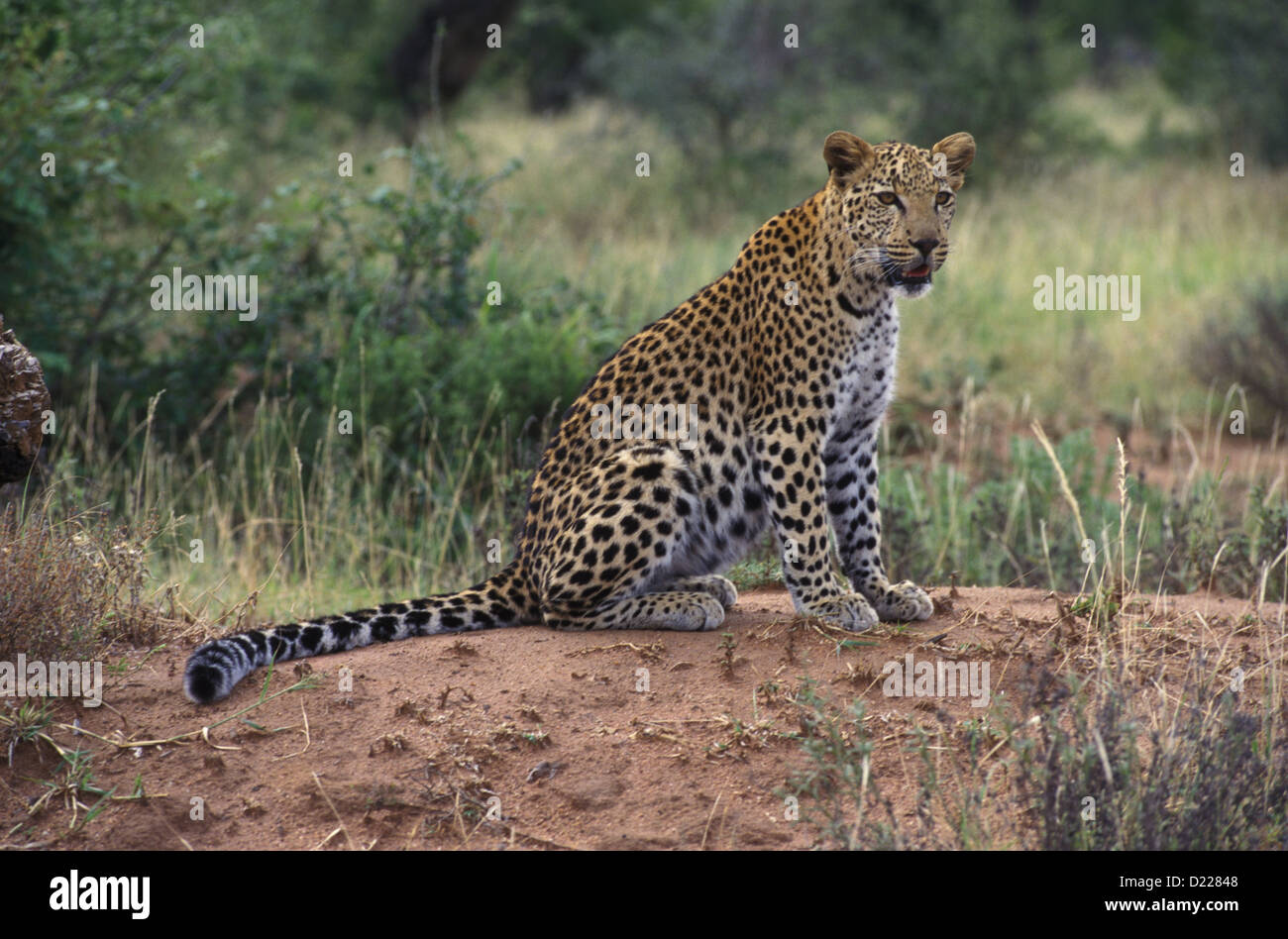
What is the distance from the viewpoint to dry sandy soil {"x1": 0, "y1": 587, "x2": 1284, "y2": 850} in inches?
174

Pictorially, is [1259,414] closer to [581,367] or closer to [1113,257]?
[1113,257]

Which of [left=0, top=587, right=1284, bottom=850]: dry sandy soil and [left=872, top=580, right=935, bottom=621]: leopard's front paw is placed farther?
[left=872, top=580, right=935, bottom=621]: leopard's front paw

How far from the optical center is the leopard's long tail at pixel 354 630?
16.1 feet

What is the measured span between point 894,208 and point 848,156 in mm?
319

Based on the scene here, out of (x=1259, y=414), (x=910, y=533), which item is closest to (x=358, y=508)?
(x=910, y=533)

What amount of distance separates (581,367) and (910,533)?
264 centimetres

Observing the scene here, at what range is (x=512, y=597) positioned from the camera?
19.1 ft

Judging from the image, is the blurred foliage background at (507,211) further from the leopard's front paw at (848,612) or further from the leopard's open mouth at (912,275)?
the leopard's open mouth at (912,275)

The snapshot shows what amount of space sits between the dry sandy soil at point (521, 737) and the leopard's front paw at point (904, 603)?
12cm

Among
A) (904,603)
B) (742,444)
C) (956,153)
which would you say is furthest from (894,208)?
(904,603)

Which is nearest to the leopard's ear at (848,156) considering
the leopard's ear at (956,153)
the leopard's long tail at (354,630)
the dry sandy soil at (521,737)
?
the leopard's ear at (956,153)

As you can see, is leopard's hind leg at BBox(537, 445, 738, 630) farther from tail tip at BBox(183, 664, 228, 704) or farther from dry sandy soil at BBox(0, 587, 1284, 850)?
tail tip at BBox(183, 664, 228, 704)

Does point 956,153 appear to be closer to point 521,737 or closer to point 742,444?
point 742,444

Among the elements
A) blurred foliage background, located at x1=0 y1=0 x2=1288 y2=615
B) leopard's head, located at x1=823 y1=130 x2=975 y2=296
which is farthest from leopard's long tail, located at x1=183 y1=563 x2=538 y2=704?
leopard's head, located at x1=823 y1=130 x2=975 y2=296
